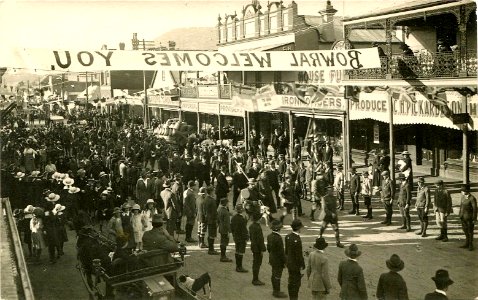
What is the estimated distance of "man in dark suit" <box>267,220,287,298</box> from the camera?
856cm

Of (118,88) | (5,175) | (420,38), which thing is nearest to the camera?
(5,175)

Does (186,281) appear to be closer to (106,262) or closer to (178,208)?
(106,262)

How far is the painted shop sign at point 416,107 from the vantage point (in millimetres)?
14586

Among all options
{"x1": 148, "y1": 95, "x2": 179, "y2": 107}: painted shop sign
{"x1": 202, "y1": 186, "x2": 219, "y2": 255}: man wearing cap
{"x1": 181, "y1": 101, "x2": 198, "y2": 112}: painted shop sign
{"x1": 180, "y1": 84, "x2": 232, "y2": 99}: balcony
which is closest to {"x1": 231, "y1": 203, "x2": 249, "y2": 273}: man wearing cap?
{"x1": 202, "y1": 186, "x2": 219, "y2": 255}: man wearing cap

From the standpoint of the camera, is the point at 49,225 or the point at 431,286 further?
the point at 49,225

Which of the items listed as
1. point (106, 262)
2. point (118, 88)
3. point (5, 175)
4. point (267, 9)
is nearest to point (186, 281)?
point (106, 262)

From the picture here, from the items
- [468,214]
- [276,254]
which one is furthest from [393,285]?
[468,214]

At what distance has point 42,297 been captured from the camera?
930 centimetres

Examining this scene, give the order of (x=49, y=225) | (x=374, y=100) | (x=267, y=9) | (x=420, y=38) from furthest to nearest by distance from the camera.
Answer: (x=267, y=9), (x=420, y=38), (x=374, y=100), (x=49, y=225)

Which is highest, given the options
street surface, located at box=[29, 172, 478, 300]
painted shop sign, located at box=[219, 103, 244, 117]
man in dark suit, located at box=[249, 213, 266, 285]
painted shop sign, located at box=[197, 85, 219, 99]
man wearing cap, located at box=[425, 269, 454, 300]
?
painted shop sign, located at box=[197, 85, 219, 99]

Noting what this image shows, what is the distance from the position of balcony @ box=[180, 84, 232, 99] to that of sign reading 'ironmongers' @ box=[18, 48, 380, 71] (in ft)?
55.8

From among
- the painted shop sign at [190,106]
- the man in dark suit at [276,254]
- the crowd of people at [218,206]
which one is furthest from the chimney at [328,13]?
the man in dark suit at [276,254]

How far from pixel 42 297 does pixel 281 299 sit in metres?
4.28

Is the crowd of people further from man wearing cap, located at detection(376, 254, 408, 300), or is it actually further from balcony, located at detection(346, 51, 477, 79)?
balcony, located at detection(346, 51, 477, 79)
